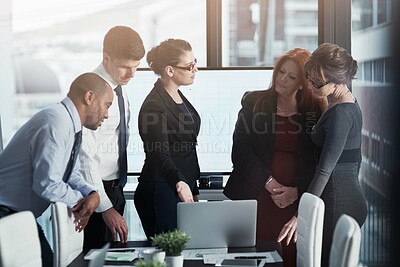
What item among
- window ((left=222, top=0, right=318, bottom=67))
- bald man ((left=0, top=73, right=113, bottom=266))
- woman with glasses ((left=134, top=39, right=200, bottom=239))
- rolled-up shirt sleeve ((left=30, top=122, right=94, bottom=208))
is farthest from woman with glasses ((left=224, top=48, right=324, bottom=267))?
rolled-up shirt sleeve ((left=30, top=122, right=94, bottom=208))

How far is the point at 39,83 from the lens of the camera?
251 inches

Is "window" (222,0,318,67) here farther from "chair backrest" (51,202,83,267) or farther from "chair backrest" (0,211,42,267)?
"chair backrest" (0,211,42,267)

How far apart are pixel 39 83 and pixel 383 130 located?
274 cm

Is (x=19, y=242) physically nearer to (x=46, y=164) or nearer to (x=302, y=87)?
(x=46, y=164)

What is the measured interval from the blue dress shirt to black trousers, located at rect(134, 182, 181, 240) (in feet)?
2.04

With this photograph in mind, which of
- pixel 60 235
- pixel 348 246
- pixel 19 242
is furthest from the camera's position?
pixel 60 235

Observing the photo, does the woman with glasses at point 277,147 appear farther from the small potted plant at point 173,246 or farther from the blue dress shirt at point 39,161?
the small potted plant at point 173,246

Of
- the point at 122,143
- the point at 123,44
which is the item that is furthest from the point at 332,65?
the point at 122,143

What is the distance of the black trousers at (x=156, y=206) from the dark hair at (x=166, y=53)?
899mm

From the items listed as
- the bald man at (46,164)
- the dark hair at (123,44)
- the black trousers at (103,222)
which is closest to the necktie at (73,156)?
the bald man at (46,164)

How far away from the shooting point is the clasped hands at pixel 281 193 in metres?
6.34

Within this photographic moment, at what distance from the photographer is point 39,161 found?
226 inches

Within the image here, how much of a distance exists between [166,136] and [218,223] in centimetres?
154

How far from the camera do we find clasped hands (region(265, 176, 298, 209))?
6.34 metres
